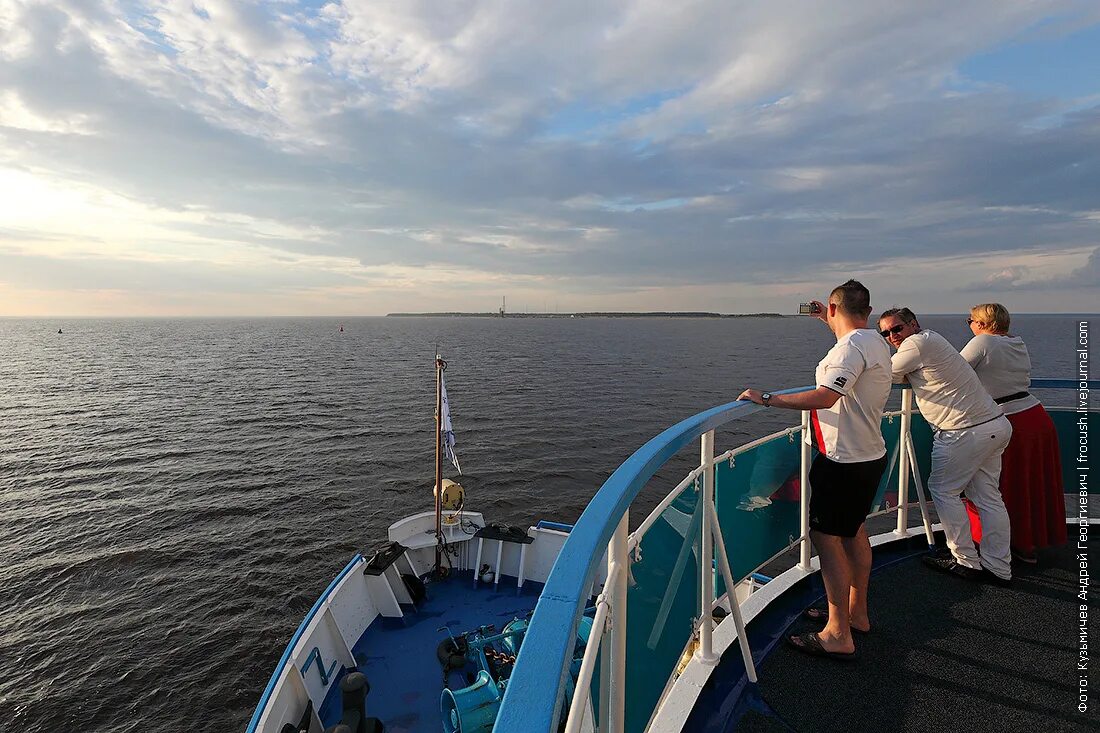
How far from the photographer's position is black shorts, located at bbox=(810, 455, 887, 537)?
330cm

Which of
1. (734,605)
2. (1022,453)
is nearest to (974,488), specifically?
(1022,453)

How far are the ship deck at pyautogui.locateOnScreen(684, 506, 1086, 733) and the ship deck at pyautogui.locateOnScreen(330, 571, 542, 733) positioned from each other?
25.1ft

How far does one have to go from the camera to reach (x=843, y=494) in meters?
3.32

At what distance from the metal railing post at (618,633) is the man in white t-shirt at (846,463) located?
162cm

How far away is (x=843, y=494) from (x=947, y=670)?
45.3 inches

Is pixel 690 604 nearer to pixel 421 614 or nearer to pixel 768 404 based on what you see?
pixel 768 404

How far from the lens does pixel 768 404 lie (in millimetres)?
3014


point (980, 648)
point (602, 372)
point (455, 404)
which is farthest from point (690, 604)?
point (602, 372)

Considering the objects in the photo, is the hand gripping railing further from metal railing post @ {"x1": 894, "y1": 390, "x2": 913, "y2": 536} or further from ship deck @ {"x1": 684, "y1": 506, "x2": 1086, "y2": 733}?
metal railing post @ {"x1": 894, "y1": 390, "x2": 913, "y2": 536}

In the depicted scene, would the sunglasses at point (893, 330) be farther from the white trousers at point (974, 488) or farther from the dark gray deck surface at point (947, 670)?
the dark gray deck surface at point (947, 670)

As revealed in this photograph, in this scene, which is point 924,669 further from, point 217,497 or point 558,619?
point 217,497

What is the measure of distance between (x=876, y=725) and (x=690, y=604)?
1.06 metres

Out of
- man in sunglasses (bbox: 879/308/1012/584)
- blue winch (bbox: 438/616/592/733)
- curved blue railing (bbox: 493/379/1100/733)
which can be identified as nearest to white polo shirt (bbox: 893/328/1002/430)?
man in sunglasses (bbox: 879/308/1012/584)

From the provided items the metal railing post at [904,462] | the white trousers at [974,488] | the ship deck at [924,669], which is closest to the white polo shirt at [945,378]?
the white trousers at [974,488]
